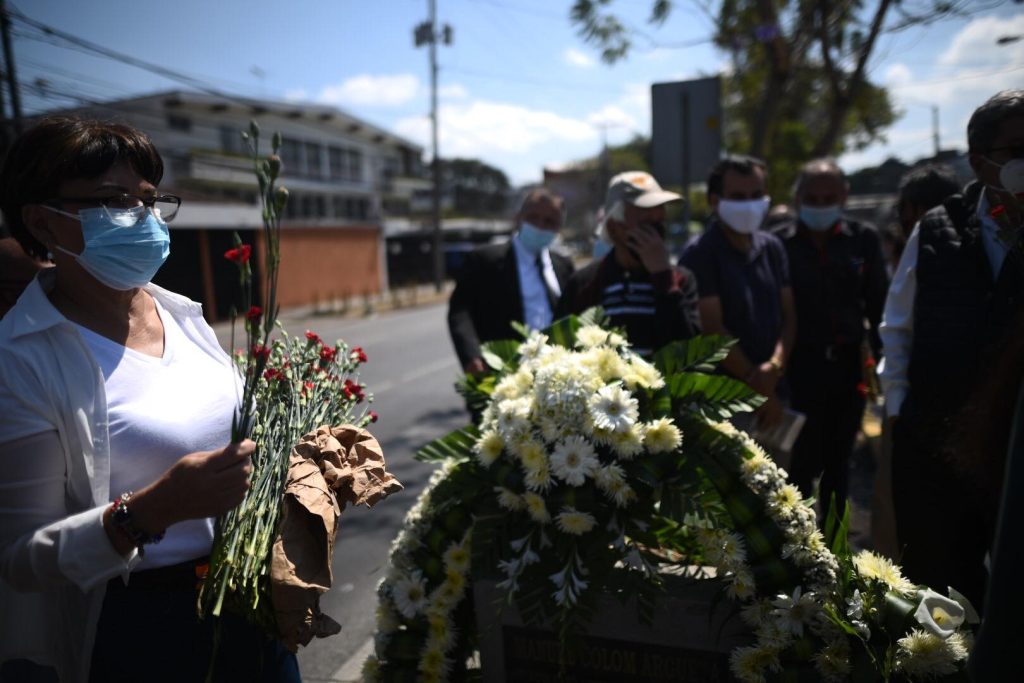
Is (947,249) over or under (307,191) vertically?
under

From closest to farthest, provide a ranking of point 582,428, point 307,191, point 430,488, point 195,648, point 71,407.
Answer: point 71,407, point 195,648, point 582,428, point 430,488, point 307,191

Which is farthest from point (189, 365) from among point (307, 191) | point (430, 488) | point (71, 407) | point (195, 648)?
point (307, 191)

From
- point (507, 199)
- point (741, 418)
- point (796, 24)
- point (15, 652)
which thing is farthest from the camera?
point (507, 199)

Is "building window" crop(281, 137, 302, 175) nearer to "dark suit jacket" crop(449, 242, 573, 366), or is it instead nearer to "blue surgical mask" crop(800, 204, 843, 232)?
"dark suit jacket" crop(449, 242, 573, 366)

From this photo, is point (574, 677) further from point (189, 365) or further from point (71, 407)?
point (71, 407)

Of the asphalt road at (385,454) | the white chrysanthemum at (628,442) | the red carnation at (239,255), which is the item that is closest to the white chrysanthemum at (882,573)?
the white chrysanthemum at (628,442)

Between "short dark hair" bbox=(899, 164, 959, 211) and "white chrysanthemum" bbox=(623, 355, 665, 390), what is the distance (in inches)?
94.6

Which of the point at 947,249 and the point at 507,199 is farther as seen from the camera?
the point at 507,199

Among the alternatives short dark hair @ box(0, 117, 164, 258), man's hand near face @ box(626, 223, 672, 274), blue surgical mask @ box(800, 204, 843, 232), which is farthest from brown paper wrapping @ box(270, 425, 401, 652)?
blue surgical mask @ box(800, 204, 843, 232)

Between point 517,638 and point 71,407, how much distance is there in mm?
1306

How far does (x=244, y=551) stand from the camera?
1418 mm

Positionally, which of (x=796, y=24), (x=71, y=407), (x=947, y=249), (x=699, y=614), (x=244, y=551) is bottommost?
(x=699, y=614)

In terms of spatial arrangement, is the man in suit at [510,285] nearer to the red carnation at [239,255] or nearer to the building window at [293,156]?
the red carnation at [239,255]

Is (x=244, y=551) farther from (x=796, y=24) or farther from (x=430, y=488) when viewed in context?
(x=796, y=24)
